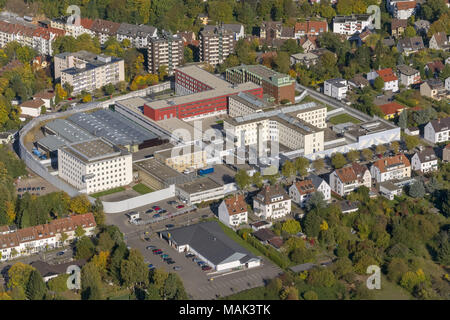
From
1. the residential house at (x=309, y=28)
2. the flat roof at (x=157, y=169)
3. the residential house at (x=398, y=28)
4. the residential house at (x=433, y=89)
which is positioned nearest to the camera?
the flat roof at (x=157, y=169)

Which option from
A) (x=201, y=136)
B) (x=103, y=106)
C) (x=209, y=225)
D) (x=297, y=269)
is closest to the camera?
(x=297, y=269)

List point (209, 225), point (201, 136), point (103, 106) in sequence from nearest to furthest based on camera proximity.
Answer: point (209, 225) → point (201, 136) → point (103, 106)

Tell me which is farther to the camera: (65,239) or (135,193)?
(135,193)

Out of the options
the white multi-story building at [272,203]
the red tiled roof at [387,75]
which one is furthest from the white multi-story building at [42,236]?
the red tiled roof at [387,75]

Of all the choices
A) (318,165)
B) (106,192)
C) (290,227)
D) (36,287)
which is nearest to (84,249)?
(36,287)

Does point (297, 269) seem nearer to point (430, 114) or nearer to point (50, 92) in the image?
point (430, 114)

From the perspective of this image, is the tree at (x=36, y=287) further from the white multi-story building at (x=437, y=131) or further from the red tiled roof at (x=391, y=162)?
the white multi-story building at (x=437, y=131)

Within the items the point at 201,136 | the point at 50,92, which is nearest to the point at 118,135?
the point at 201,136
